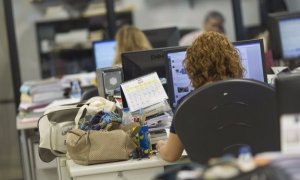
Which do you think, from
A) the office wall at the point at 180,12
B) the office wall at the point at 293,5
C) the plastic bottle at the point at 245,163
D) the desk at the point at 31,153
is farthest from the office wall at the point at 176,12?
the plastic bottle at the point at 245,163

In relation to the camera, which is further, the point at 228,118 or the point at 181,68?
the point at 181,68

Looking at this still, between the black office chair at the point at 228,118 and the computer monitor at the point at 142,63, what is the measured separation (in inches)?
37.2

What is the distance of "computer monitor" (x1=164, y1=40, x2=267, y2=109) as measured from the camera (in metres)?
→ 3.50

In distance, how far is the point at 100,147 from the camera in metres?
3.02

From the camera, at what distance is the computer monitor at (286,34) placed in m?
5.25

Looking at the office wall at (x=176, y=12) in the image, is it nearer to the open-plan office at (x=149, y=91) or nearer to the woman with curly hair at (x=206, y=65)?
the open-plan office at (x=149, y=91)

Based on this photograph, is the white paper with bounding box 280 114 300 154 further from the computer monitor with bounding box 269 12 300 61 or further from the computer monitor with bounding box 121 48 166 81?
the computer monitor with bounding box 269 12 300 61

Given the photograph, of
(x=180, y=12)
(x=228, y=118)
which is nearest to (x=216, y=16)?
(x=180, y=12)

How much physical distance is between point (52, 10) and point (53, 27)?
0.20 m

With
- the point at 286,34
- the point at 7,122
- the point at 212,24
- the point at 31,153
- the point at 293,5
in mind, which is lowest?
the point at 31,153

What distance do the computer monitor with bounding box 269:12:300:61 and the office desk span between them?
2.58m

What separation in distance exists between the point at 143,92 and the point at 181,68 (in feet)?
1.01

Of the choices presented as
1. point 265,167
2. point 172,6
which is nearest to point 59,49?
point 172,6

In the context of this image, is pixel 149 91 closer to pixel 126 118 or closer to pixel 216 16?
pixel 126 118
